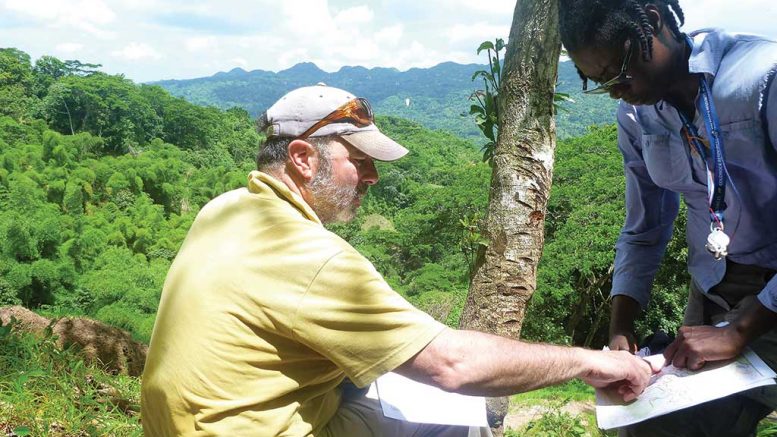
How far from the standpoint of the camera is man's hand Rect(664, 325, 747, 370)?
1.64 metres

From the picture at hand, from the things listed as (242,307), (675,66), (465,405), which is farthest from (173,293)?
(675,66)

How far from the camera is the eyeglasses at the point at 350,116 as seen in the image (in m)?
1.98

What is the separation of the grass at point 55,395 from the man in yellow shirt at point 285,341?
1.59 meters

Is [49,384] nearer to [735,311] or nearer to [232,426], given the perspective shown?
[232,426]

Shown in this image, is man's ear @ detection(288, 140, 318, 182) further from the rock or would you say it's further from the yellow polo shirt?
the rock

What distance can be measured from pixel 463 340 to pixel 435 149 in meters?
78.5

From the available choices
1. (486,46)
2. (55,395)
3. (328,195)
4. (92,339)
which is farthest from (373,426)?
(92,339)

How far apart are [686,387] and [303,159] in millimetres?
1278

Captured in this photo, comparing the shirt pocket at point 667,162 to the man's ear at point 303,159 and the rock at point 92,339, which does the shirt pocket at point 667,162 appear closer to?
the man's ear at point 303,159

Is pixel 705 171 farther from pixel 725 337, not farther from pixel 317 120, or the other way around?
pixel 317 120

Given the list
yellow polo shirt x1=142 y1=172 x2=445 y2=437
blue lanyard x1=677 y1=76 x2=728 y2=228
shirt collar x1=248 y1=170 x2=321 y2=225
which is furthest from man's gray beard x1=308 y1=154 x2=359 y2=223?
blue lanyard x1=677 y1=76 x2=728 y2=228

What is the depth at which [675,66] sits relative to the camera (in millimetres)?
1708

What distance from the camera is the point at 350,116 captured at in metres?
2.02

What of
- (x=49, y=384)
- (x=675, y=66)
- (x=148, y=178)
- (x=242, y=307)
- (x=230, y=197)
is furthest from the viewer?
(x=148, y=178)
